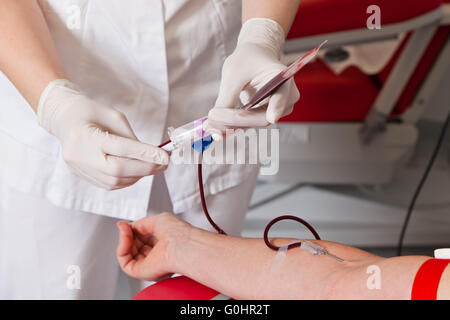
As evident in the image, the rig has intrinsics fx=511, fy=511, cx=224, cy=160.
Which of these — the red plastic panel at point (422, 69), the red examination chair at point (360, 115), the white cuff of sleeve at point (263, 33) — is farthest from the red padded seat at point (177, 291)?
the red plastic panel at point (422, 69)

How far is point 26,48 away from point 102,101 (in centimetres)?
17

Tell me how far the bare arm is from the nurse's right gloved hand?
0.32m

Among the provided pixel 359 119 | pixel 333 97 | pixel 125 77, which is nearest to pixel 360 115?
pixel 359 119

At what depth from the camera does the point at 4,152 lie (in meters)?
0.97

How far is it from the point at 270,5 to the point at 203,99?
22 centimetres

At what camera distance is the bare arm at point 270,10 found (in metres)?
0.96

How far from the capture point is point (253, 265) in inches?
32.0

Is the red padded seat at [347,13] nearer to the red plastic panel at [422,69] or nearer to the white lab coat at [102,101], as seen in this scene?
the red plastic panel at [422,69]

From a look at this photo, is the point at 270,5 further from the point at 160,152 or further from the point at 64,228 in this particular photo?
the point at 64,228

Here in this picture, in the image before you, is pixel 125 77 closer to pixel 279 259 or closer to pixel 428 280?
Result: pixel 279 259

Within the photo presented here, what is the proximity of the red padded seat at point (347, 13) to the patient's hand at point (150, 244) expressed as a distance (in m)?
1.12

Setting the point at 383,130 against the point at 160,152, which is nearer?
the point at 160,152
